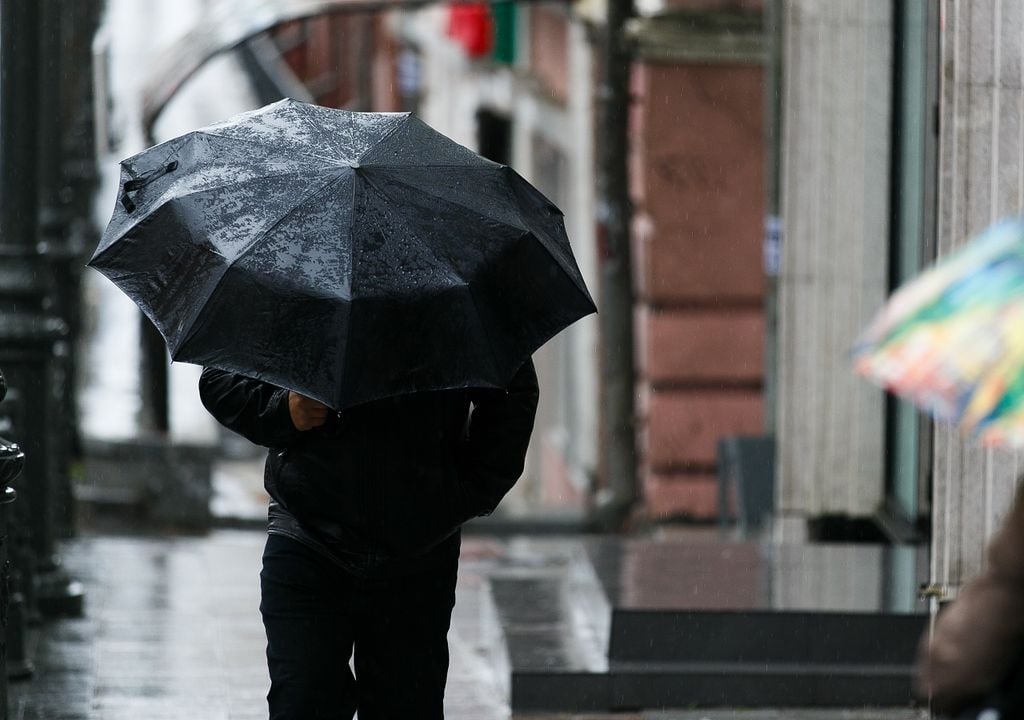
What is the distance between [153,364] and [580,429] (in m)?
3.96

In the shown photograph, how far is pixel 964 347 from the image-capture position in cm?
255

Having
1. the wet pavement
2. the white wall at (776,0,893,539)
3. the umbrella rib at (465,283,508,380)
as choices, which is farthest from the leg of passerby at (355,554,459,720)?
the white wall at (776,0,893,539)

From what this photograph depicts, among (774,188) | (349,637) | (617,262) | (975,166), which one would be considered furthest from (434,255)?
(617,262)

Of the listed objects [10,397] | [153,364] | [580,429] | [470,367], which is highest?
[470,367]

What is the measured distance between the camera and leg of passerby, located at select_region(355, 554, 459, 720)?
13.8 feet

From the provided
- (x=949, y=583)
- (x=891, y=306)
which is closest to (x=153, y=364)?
(x=949, y=583)

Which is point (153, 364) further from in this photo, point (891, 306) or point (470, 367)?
point (891, 306)

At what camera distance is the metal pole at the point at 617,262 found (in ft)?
42.8

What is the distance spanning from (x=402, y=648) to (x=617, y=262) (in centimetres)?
899

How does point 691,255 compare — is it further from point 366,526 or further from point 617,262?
point 366,526

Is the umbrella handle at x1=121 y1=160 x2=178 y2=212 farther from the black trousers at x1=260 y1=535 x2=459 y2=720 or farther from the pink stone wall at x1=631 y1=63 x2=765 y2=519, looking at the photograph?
the pink stone wall at x1=631 y1=63 x2=765 y2=519

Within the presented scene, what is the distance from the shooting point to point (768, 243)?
10.8 metres

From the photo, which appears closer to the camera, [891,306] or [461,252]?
[891,306]

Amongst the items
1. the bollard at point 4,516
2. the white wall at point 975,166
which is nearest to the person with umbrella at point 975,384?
the white wall at point 975,166
